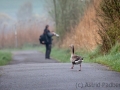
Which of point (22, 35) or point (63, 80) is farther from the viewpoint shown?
point (22, 35)

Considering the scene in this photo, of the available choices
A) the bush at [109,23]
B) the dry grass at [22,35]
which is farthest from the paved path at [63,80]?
the dry grass at [22,35]

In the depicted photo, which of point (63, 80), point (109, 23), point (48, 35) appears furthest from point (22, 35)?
point (63, 80)

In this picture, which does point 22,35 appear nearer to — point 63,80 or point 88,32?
point 88,32

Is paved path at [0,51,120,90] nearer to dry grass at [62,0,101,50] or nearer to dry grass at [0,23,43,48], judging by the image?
dry grass at [62,0,101,50]

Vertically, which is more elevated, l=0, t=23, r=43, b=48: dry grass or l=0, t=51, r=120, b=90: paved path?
l=0, t=23, r=43, b=48: dry grass

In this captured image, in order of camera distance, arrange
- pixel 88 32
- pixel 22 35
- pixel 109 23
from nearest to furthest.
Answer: pixel 109 23 < pixel 88 32 < pixel 22 35

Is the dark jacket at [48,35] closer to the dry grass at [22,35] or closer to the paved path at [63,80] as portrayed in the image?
the paved path at [63,80]

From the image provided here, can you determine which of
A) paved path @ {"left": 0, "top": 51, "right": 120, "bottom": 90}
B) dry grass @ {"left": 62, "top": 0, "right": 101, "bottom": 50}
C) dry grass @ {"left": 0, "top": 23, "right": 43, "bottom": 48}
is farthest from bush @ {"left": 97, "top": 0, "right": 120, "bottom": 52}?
dry grass @ {"left": 0, "top": 23, "right": 43, "bottom": 48}

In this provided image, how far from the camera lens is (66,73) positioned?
599 inches

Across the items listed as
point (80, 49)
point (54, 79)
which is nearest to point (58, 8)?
point (80, 49)

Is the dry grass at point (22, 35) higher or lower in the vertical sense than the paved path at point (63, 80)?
higher

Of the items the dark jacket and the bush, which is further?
the dark jacket

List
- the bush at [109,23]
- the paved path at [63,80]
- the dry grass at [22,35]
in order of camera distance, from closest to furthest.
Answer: the paved path at [63,80]
the bush at [109,23]
the dry grass at [22,35]

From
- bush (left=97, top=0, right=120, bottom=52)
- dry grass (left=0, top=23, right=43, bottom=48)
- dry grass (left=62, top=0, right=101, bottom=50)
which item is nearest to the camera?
bush (left=97, top=0, right=120, bottom=52)
